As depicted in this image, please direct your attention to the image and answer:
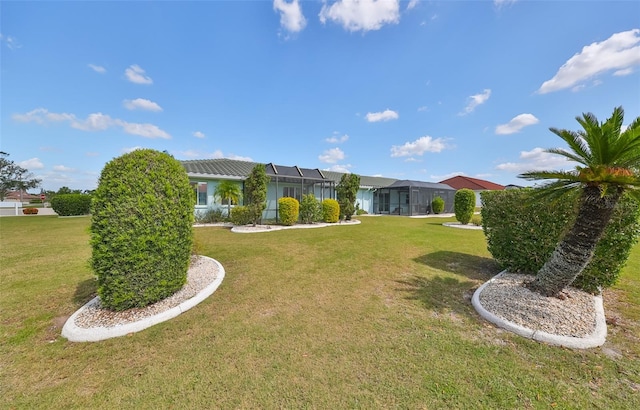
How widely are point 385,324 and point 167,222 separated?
381cm

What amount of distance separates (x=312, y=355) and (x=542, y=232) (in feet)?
18.2

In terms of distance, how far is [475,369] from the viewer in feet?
8.72

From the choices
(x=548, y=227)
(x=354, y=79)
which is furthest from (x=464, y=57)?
(x=548, y=227)

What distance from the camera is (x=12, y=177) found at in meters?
37.2

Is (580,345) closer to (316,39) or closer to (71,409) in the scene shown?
(71,409)

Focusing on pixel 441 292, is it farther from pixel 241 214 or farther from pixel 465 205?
pixel 465 205

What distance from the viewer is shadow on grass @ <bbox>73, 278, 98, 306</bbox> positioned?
4.52 m

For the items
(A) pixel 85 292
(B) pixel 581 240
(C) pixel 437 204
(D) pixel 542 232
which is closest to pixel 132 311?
(A) pixel 85 292

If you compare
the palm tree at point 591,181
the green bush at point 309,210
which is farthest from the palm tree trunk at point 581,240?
the green bush at point 309,210

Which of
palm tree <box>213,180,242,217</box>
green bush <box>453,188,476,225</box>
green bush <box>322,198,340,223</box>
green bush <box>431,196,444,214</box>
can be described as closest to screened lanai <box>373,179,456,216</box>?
green bush <box>431,196,444,214</box>

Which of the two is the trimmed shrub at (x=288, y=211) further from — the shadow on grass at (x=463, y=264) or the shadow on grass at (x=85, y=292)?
the shadow on grass at (x=85, y=292)

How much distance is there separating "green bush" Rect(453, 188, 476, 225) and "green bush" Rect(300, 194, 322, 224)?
913 centimetres

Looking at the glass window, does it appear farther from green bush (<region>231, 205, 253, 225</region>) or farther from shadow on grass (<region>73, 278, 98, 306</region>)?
shadow on grass (<region>73, 278, 98, 306</region>)

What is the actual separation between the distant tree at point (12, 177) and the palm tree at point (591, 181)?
59960 millimetres
